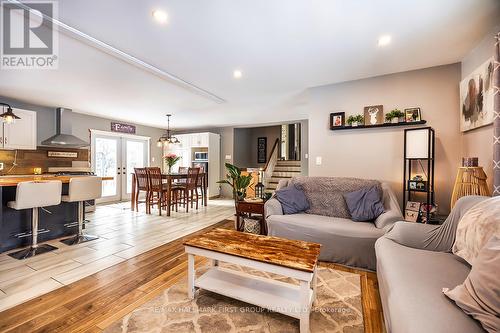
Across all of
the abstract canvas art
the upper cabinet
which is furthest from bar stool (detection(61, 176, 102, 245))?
the abstract canvas art

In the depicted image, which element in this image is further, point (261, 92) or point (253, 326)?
point (261, 92)

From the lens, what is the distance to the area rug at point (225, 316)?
4.98 ft

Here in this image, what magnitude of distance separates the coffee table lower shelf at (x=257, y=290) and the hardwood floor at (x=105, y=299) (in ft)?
1.63

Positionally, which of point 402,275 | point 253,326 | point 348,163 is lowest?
point 253,326

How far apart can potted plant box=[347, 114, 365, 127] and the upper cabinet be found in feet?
20.4

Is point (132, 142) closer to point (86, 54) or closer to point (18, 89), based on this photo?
point (18, 89)

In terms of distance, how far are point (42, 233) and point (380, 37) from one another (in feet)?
16.1

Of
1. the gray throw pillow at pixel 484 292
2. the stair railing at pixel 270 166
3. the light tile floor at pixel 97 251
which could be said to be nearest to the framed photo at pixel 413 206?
the gray throw pillow at pixel 484 292

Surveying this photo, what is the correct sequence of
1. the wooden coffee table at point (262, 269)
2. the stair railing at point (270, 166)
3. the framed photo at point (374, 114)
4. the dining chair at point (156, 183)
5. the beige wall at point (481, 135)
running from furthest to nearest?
1. the stair railing at point (270, 166)
2. the dining chair at point (156, 183)
3. the framed photo at point (374, 114)
4. the beige wall at point (481, 135)
5. the wooden coffee table at point (262, 269)

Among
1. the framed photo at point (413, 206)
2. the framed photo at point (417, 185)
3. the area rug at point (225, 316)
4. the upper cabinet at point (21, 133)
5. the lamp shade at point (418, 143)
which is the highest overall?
the upper cabinet at point (21, 133)

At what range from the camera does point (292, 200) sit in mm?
3045

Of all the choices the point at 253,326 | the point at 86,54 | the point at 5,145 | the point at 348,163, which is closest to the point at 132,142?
the point at 5,145

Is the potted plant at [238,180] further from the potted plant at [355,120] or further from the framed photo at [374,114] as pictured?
the framed photo at [374,114]

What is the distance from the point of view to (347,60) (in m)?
2.74
